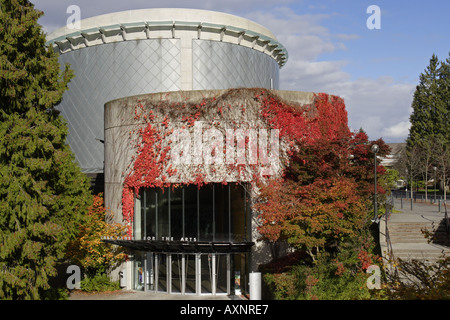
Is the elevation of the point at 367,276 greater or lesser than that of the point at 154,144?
lesser

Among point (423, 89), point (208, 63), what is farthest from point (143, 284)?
point (423, 89)

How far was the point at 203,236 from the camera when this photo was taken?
22.1 metres

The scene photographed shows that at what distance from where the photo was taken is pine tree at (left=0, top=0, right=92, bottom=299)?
15250 millimetres

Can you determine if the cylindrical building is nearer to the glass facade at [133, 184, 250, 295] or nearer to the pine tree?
→ the glass facade at [133, 184, 250, 295]

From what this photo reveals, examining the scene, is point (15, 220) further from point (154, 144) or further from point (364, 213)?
point (364, 213)

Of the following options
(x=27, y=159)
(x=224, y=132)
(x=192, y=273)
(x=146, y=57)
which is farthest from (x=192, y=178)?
(x=146, y=57)

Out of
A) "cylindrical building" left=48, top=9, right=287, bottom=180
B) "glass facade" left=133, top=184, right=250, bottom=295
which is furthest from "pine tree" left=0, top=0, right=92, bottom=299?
"cylindrical building" left=48, top=9, right=287, bottom=180

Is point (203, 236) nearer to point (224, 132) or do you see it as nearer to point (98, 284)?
point (224, 132)

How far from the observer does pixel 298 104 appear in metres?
22.2

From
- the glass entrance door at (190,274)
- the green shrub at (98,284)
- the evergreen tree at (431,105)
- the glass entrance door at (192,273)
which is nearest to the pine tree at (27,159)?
the green shrub at (98,284)

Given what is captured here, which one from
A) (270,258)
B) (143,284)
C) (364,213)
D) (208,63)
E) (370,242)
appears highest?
(208,63)

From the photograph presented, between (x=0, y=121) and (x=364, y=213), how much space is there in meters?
14.8

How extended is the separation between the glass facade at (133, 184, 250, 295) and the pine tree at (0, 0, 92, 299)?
6.75m

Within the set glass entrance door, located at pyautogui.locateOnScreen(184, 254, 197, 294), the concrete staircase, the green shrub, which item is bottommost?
the green shrub
